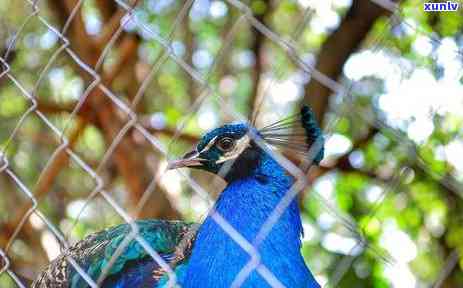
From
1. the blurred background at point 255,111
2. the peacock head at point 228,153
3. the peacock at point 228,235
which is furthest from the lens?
the blurred background at point 255,111

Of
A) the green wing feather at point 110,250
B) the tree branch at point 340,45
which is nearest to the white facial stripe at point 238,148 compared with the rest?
the green wing feather at point 110,250

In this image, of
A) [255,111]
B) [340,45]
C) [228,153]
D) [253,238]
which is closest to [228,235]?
[253,238]

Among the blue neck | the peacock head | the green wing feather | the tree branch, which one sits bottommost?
the green wing feather

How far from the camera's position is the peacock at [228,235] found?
1.43 m

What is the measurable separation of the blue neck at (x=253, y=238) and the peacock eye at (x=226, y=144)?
0.25 feet

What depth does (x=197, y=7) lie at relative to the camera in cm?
350

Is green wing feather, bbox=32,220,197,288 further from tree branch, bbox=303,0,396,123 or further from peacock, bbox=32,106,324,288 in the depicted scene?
tree branch, bbox=303,0,396,123

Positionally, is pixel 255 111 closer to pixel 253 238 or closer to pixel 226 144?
pixel 226 144

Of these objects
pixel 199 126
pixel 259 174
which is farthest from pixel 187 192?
pixel 259 174

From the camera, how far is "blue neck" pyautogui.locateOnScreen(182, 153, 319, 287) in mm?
1438

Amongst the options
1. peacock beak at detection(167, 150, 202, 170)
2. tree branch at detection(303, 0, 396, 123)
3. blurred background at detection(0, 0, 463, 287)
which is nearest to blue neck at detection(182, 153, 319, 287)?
peacock beak at detection(167, 150, 202, 170)

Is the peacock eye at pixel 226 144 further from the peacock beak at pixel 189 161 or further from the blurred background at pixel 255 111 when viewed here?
the blurred background at pixel 255 111

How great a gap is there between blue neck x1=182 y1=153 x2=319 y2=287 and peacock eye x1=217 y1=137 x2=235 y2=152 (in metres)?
0.08

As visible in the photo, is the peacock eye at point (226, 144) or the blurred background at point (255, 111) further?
the blurred background at point (255, 111)
